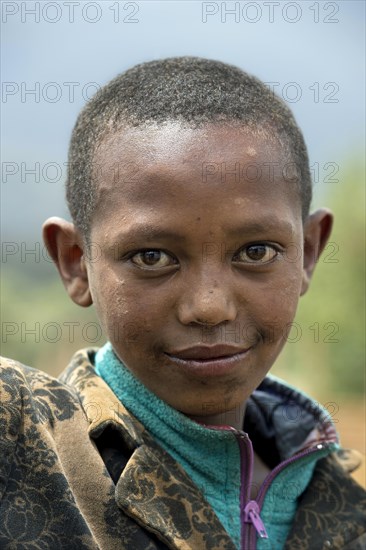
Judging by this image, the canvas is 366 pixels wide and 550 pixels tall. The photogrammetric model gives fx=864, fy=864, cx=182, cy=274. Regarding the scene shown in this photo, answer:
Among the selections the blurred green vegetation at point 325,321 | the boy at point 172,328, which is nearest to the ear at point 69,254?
the boy at point 172,328

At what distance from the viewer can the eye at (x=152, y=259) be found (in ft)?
5.69

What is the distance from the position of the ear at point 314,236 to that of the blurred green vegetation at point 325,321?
4802mm

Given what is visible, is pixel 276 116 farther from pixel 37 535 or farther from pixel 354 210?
pixel 354 210

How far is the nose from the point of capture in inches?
65.3

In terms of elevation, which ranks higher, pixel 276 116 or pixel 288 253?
pixel 276 116

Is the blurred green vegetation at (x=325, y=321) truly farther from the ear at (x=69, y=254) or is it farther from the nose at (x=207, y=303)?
the nose at (x=207, y=303)

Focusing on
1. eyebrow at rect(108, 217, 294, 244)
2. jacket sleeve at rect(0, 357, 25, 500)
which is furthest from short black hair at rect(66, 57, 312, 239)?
jacket sleeve at rect(0, 357, 25, 500)

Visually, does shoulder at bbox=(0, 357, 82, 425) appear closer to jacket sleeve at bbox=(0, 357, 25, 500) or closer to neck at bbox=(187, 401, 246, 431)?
jacket sleeve at bbox=(0, 357, 25, 500)

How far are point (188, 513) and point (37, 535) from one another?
0.33 metres

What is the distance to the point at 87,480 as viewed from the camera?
162 centimetres

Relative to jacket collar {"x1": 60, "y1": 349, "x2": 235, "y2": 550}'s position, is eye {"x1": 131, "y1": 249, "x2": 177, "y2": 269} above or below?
above

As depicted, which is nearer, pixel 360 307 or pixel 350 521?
pixel 350 521

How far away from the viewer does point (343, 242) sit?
8602mm

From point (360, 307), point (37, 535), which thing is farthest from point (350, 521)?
point (360, 307)
